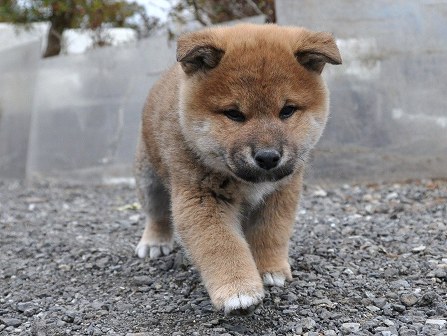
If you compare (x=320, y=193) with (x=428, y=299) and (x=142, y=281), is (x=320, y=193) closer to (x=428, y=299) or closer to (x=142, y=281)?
(x=142, y=281)

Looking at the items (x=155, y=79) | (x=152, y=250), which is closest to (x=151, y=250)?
(x=152, y=250)

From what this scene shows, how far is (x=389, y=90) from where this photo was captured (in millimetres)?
7453

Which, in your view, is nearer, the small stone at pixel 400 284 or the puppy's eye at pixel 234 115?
the puppy's eye at pixel 234 115

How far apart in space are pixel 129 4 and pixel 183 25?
194 centimetres

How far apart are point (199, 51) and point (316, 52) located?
0.70m

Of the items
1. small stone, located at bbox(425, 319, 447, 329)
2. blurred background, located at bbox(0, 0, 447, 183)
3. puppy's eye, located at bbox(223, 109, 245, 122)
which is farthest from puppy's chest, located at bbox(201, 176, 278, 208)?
blurred background, located at bbox(0, 0, 447, 183)

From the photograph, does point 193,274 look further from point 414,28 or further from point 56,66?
point 56,66

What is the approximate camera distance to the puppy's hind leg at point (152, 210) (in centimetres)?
532

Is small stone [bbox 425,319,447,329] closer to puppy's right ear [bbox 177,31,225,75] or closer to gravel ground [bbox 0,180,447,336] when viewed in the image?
gravel ground [bbox 0,180,447,336]

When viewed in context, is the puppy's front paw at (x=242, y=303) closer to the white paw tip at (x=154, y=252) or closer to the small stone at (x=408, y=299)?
the small stone at (x=408, y=299)

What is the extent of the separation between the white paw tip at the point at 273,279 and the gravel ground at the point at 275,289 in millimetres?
68

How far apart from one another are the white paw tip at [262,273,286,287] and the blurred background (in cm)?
355

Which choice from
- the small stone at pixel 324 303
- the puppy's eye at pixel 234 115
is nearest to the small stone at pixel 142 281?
the small stone at pixel 324 303

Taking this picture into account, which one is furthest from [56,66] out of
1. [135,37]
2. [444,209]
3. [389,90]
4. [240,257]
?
[240,257]
